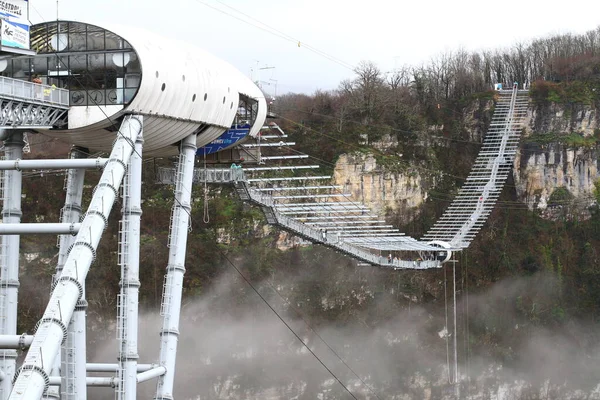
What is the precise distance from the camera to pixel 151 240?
269ft

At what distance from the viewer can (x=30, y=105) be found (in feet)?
121

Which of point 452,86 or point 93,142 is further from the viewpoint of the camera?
point 452,86

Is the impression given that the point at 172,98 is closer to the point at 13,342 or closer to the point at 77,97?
A: the point at 77,97

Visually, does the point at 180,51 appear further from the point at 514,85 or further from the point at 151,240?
the point at 514,85

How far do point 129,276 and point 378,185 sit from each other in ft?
163

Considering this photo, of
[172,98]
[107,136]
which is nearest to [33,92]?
[107,136]

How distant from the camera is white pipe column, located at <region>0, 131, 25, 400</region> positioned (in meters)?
38.2

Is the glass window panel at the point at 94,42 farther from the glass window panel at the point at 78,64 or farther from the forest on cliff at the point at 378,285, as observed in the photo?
the forest on cliff at the point at 378,285

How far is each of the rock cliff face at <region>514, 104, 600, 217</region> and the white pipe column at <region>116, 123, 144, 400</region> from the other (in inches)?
2108

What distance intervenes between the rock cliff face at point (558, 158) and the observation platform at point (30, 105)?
54.1 m

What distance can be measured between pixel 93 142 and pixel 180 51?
4007mm

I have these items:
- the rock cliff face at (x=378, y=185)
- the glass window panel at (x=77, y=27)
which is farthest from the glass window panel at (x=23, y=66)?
the rock cliff face at (x=378, y=185)

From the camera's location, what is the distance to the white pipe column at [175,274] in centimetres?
4138

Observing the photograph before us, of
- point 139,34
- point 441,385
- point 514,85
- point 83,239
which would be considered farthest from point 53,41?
point 514,85
